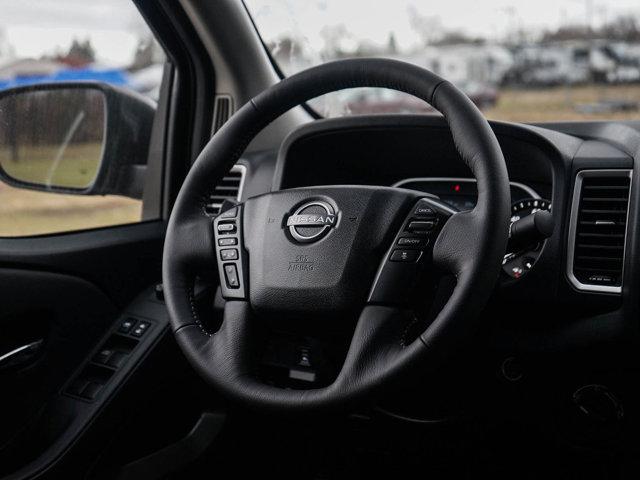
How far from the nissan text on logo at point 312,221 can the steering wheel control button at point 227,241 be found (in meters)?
0.12

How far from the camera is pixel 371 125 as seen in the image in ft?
6.54

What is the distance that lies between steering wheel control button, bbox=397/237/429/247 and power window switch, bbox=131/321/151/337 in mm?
981

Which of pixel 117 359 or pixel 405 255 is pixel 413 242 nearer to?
pixel 405 255

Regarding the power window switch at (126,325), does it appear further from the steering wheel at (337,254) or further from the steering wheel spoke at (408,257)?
the steering wheel spoke at (408,257)

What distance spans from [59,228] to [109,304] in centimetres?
25

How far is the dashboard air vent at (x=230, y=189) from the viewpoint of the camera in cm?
220

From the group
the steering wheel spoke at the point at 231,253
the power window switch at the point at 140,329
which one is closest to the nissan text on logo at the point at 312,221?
the steering wheel spoke at the point at 231,253

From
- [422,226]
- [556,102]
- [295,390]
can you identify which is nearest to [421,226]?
[422,226]

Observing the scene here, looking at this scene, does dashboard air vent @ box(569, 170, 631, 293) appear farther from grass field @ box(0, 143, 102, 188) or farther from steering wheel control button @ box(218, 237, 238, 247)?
grass field @ box(0, 143, 102, 188)

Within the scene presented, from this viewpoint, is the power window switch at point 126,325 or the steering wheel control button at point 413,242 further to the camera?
the power window switch at point 126,325

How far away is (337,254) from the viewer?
150cm

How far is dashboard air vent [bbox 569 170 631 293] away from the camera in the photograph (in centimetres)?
169

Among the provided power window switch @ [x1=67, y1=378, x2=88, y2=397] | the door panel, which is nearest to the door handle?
the door panel

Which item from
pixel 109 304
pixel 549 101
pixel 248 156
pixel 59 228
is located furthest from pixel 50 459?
pixel 549 101
